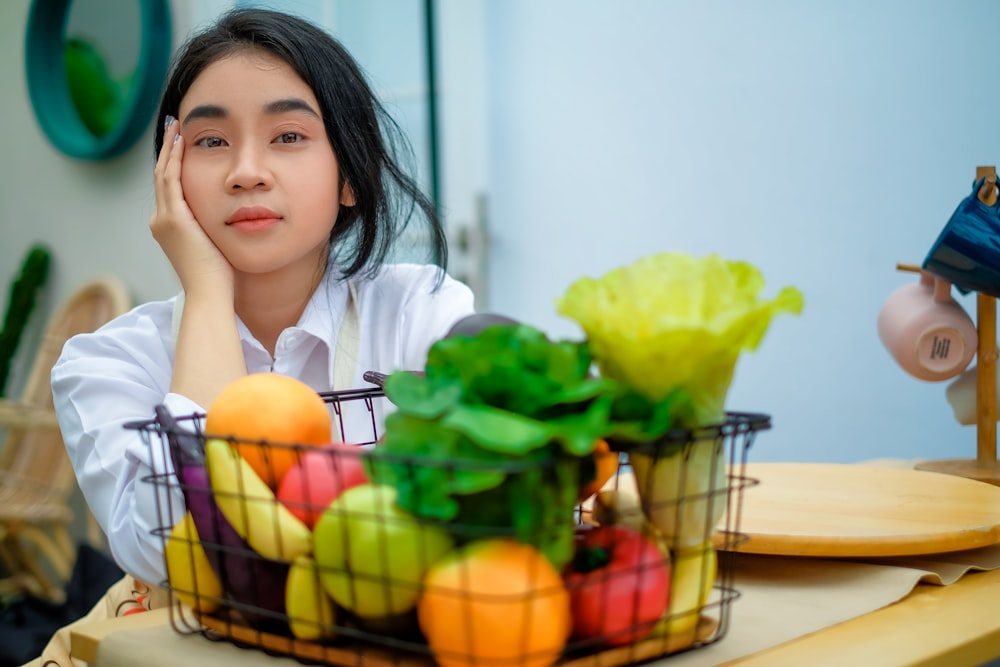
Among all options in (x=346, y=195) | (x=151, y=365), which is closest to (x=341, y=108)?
(x=346, y=195)

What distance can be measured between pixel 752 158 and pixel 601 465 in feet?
4.82

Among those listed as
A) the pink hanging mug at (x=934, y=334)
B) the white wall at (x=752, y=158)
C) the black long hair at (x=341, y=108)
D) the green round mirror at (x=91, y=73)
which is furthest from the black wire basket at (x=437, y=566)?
the green round mirror at (x=91, y=73)

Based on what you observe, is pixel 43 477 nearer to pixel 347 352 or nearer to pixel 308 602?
pixel 347 352

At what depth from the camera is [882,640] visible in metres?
0.56

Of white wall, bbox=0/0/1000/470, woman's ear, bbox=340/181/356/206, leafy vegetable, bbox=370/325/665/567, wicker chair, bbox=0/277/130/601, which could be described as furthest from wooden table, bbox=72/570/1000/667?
wicker chair, bbox=0/277/130/601

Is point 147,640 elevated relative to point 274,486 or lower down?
lower down

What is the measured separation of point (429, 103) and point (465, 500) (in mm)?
2101

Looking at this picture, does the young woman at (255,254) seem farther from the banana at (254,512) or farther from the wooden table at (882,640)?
the banana at (254,512)

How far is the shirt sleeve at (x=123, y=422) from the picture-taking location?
26.3 inches

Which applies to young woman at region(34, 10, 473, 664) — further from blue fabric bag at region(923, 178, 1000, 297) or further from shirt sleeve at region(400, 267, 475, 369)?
blue fabric bag at region(923, 178, 1000, 297)

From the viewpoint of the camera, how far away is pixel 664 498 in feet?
1.55

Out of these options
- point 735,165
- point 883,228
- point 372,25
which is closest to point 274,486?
point 883,228

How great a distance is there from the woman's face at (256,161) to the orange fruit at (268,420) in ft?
1.17

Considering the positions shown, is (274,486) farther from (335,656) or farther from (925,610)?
(925,610)
